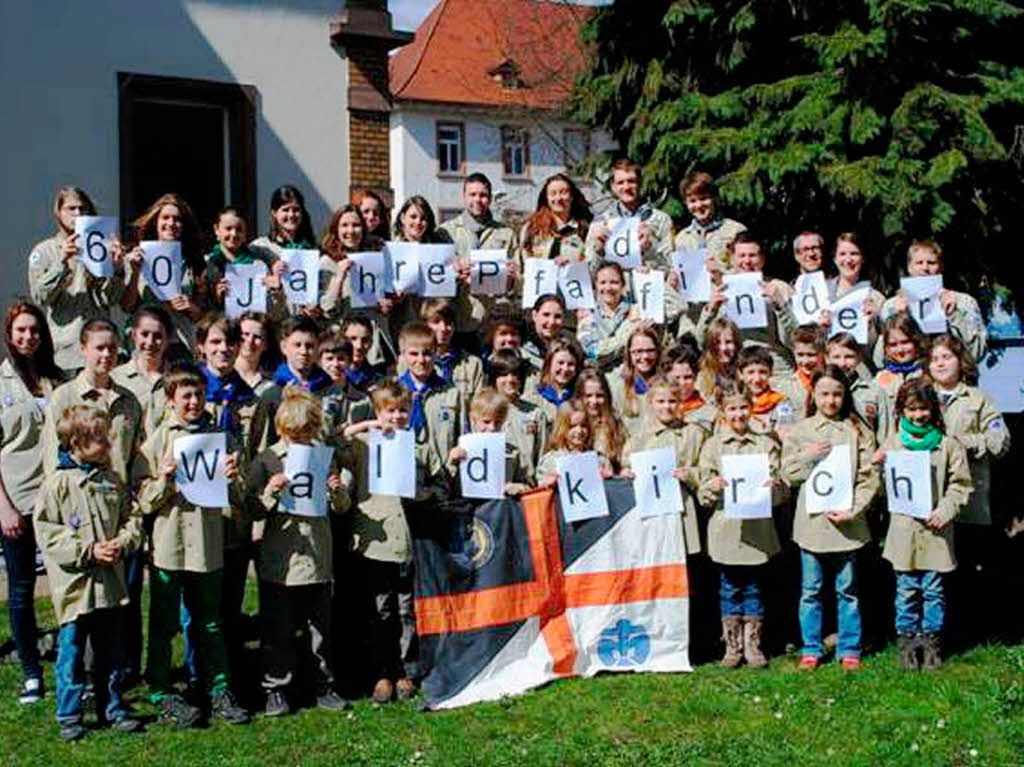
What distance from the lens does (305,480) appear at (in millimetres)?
6738

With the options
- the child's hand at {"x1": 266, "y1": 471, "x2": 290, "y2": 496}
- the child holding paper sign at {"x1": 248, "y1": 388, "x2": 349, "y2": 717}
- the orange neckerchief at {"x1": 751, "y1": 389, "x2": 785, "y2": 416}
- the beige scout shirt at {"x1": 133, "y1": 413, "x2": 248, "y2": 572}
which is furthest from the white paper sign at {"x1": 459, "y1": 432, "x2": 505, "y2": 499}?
→ the orange neckerchief at {"x1": 751, "y1": 389, "x2": 785, "y2": 416}

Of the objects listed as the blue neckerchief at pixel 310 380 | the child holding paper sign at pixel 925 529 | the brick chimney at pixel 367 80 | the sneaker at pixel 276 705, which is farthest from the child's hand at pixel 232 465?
the brick chimney at pixel 367 80

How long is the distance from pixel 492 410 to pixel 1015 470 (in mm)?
4725

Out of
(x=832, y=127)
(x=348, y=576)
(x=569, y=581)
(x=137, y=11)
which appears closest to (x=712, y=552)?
(x=569, y=581)

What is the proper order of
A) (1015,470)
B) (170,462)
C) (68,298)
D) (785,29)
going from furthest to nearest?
(785,29), (1015,470), (68,298), (170,462)

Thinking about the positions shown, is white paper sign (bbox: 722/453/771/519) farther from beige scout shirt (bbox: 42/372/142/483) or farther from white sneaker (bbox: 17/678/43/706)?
white sneaker (bbox: 17/678/43/706)

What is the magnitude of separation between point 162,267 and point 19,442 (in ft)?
4.65

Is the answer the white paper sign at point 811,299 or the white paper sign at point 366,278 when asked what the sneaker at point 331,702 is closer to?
the white paper sign at point 366,278

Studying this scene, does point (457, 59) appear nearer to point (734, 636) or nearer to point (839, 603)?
point (734, 636)

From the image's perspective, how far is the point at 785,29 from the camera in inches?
427

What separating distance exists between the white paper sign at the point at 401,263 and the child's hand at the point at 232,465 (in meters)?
2.17

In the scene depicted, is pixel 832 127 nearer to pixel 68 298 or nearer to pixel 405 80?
pixel 68 298

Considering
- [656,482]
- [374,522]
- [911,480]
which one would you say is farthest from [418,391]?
[911,480]

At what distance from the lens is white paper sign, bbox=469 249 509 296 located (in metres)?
8.76
